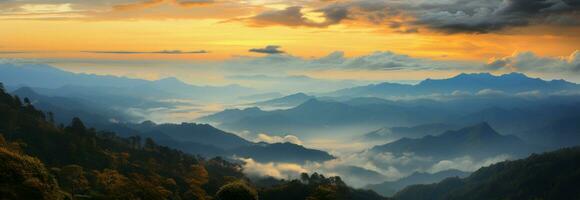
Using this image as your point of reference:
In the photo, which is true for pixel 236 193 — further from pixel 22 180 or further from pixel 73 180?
pixel 73 180

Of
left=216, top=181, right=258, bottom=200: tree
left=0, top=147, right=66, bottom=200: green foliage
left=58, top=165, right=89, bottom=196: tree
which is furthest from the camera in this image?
left=58, top=165, right=89, bottom=196: tree

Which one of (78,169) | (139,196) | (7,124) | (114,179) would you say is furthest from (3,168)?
(7,124)

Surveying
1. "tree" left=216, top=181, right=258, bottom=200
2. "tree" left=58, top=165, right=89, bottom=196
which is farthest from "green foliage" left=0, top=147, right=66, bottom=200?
"tree" left=58, top=165, right=89, bottom=196

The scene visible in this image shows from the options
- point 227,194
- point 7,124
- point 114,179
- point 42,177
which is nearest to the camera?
point 42,177

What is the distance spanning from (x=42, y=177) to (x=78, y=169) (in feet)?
226

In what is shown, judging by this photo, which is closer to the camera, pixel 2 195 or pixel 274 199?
pixel 2 195

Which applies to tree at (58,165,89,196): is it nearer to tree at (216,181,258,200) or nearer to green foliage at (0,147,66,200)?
tree at (216,181,258,200)

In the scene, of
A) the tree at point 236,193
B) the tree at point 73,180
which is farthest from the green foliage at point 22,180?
the tree at point 73,180

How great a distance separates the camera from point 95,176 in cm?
15162

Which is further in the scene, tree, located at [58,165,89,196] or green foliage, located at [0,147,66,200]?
tree, located at [58,165,89,196]

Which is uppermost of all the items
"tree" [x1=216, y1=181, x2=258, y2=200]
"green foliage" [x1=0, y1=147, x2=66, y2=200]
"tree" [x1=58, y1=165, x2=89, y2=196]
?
"green foliage" [x1=0, y1=147, x2=66, y2=200]

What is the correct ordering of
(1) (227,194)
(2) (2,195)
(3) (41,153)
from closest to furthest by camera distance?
(2) (2,195) < (1) (227,194) < (3) (41,153)

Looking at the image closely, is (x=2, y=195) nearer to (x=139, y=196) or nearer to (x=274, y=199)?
(x=139, y=196)

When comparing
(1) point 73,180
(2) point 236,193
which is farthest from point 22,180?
(1) point 73,180
